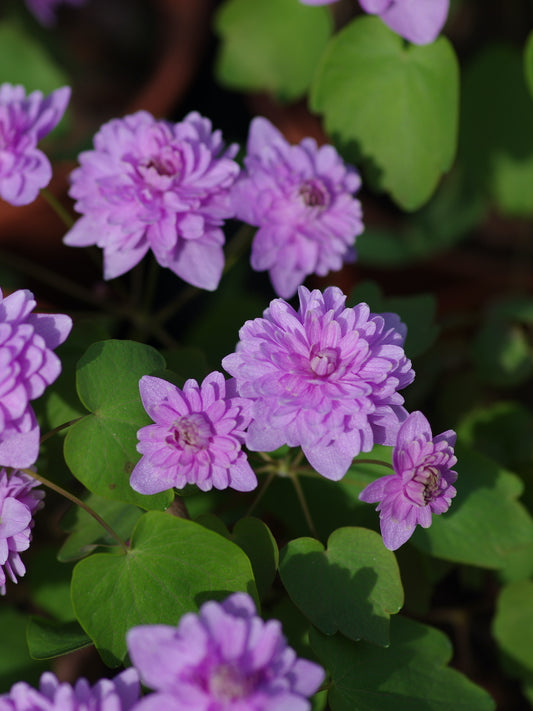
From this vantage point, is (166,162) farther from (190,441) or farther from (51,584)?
(51,584)

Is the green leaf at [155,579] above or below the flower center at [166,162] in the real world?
below

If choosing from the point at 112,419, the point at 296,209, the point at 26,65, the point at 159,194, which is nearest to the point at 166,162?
Result: the point at 159,194

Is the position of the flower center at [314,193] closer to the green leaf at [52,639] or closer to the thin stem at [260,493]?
the thin stem at [260,493]

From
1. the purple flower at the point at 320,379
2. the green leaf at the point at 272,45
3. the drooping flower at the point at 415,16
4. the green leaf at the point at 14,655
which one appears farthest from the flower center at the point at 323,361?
the green leaf at the point at 272,45

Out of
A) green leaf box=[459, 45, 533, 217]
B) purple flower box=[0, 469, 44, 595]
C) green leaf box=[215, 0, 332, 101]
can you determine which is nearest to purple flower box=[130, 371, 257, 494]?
purple flower box=[0, 469, 44, 595]

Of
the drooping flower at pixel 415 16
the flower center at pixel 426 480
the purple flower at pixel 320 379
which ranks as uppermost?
the drooping flower at pixel 415 16

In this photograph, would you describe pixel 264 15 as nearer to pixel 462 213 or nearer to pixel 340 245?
pixel 462 213
